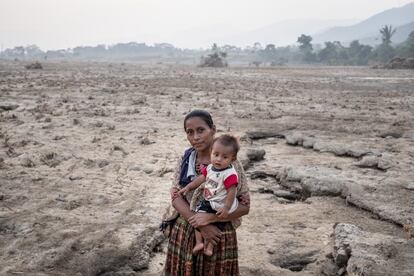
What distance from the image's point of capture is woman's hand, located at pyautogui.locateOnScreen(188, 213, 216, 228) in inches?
93.4

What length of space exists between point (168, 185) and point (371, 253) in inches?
108

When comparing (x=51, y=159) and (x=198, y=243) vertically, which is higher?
(x=198, y=243)

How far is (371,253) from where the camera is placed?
11.8 ft

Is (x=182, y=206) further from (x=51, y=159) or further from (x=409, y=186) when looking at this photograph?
Result: (x=51, y=159)

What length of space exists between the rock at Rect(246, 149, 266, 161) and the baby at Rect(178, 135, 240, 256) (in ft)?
13.8

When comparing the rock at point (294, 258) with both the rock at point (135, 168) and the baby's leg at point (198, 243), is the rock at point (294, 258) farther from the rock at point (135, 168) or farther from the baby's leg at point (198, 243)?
the rock at point (135, 168)

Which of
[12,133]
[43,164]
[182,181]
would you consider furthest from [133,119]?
[182,181]

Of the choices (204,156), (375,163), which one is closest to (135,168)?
(375,163)

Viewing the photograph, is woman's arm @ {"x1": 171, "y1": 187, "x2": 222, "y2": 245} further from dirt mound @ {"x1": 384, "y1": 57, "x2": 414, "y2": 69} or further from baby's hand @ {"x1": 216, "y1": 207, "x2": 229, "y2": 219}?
dirt mound @ {"x1": 384, "y1": 57, "x2": 414, "y2": 69}

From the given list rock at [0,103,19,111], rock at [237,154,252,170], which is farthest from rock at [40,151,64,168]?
Answer: rock at [0,103,19,111]

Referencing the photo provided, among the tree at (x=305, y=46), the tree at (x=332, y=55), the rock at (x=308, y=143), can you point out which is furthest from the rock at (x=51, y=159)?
the tree at (x=305, y=46)

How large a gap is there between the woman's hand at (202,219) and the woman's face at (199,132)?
1.28 ft

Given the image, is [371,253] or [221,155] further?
[371,253]

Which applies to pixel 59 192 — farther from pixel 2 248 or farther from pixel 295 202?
pixel 295 202
